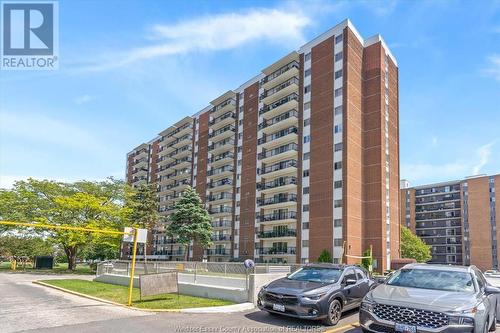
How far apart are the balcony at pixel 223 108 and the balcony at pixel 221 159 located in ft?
26.0

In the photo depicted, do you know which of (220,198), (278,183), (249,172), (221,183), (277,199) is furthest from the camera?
(221,183)

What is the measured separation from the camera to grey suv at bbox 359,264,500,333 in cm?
716

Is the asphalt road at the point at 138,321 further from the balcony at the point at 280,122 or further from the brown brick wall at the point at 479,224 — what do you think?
the brown brick wall at the point at 479,224

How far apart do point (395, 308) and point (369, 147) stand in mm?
44900

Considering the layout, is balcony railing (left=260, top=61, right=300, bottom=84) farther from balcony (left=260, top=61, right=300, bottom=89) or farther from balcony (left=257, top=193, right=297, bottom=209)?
balcony (left=257, top=193, right=297, bottom=209)

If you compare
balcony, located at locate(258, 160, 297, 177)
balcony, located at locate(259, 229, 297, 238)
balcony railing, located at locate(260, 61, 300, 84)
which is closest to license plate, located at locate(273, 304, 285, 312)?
balcony, located at locate(259, 229, 297, 238)

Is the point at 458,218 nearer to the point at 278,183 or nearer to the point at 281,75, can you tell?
the point at 278,183

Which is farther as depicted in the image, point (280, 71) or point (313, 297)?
point (280, 71)

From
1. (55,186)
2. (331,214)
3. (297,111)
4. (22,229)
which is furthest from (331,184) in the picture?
(22,229)

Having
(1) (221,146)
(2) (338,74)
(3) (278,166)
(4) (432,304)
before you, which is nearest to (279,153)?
(3) (278,166)

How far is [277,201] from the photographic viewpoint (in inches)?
2142

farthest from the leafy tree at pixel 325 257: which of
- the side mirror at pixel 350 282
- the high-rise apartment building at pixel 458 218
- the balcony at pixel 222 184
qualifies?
the high-rise apartment building at pixel 458 218

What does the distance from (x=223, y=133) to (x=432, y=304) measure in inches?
2475

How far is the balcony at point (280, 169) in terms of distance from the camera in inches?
2078
